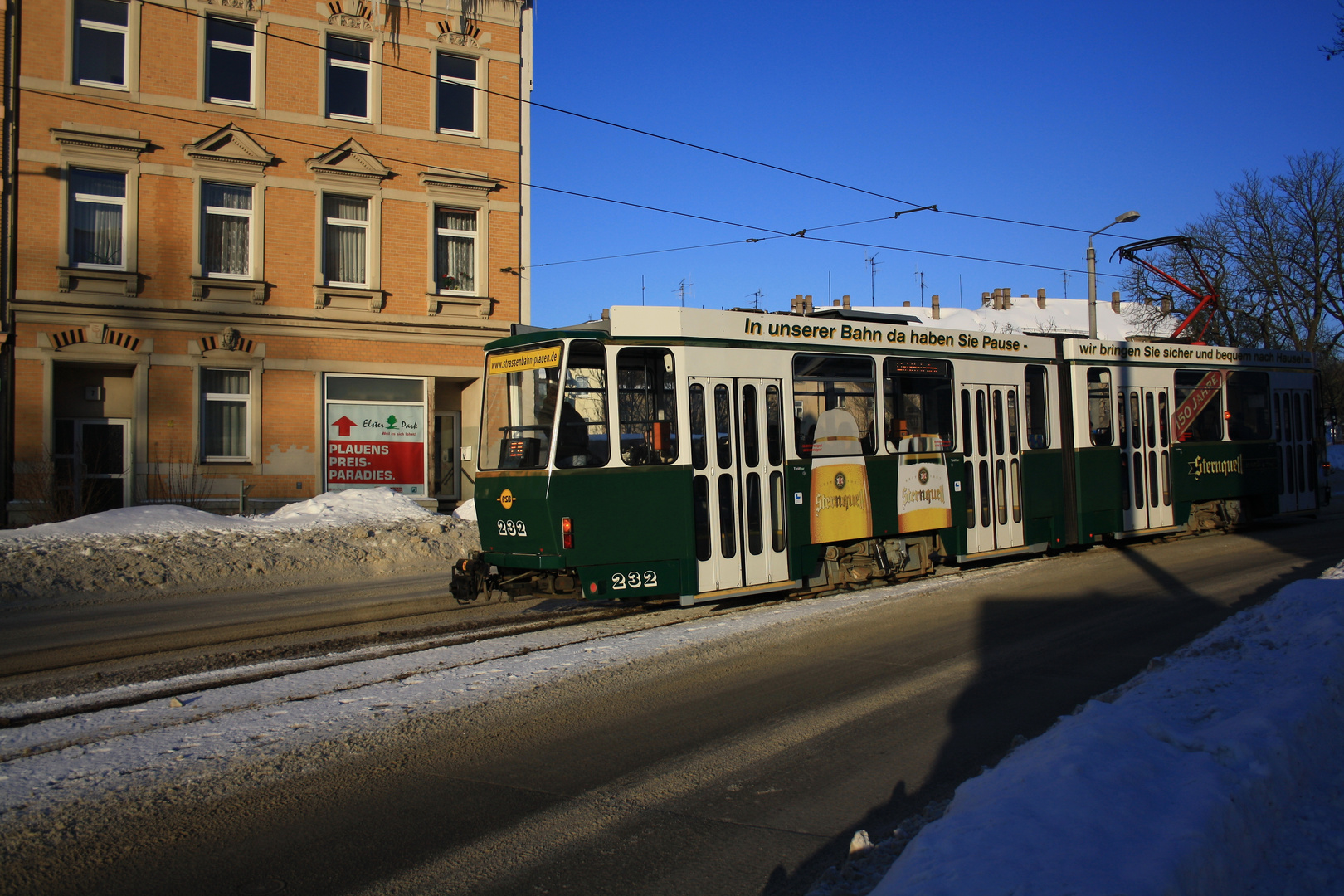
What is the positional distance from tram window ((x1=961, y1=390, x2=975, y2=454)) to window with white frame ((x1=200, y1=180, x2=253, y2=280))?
53.1ft

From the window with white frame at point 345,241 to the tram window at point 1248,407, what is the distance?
60.9 feet

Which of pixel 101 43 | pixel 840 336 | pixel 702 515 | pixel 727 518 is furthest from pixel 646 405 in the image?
pixel 101 43

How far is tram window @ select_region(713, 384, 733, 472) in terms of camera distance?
32.0 ft

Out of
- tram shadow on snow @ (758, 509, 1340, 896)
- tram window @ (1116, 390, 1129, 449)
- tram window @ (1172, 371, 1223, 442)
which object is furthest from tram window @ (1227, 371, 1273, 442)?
tram shadow on snow @ (758, 509, 1340, 896)

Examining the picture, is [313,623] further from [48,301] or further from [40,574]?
[48,301]

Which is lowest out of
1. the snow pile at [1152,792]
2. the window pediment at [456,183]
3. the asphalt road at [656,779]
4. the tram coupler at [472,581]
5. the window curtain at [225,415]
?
the asphalt road at [656,779]

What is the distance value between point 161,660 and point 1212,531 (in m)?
17.2

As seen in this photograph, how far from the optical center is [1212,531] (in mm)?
17172

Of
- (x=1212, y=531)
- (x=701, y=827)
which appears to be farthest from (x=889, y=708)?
(x=1212, y=531)

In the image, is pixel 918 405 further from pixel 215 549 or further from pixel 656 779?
pixel 215 549

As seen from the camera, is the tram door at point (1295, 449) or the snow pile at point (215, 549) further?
the tram door at point (1295, 449)

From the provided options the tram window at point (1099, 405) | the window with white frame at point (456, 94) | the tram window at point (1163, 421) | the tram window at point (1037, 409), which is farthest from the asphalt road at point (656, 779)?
the window with white frame at point (456, 94)

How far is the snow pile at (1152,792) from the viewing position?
120 inches

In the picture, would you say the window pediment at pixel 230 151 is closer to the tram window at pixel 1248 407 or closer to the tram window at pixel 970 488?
the tram window at pixel 970 488
